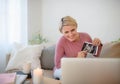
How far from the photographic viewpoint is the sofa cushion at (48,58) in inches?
92.7

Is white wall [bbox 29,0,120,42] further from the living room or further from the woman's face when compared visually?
the woman's face

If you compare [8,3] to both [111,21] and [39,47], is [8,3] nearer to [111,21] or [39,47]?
[39,47]

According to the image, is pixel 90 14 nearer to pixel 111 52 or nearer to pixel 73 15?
pixel 73 15

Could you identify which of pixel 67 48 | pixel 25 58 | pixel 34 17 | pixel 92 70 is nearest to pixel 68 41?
pixel 67 48

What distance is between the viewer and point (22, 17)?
282 centimetres

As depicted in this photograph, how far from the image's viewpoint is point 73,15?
9.66 feet

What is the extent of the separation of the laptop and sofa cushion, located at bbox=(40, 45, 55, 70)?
1471 mm

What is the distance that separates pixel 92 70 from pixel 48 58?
5.00 ft

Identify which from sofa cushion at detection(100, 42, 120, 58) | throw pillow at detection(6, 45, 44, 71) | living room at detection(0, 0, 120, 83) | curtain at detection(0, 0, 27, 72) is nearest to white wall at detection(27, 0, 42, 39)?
living room at detection(0, 0, 120, 83)

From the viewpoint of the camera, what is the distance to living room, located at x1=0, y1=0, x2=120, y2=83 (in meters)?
2.88

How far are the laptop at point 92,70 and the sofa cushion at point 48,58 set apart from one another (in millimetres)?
1471

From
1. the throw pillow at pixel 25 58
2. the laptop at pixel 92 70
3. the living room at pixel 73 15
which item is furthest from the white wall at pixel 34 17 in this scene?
the laptop at pixel 92 70

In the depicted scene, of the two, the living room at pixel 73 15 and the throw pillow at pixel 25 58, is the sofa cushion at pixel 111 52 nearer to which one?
the throw pillow at pixel 25 58

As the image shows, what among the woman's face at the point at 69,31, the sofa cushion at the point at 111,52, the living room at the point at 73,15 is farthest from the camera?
the living room at the point at 73,15
